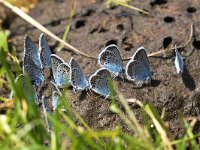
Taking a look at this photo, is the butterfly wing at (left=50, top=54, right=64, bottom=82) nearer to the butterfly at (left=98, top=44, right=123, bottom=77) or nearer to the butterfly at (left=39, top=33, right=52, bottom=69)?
the butterfly at (left=39, top=33, right=52, bottom=69)

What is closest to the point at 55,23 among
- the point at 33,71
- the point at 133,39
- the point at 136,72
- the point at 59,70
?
the point at 133,39

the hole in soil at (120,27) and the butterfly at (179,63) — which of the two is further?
the hole in soil at (120,27)

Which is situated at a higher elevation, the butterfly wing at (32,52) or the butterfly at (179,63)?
the butterfly wing at (32,52)

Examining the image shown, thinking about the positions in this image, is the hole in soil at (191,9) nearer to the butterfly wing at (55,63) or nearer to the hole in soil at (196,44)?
the hole in soil at (196,44)

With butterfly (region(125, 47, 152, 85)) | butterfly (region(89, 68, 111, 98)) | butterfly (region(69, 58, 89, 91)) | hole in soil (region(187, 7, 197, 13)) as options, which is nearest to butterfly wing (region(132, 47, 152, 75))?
butterfly (region(125, 47, 152, 85))

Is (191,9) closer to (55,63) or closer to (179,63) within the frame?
(179,63)

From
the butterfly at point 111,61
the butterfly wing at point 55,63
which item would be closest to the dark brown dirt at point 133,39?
the butterfly at point 111,61
